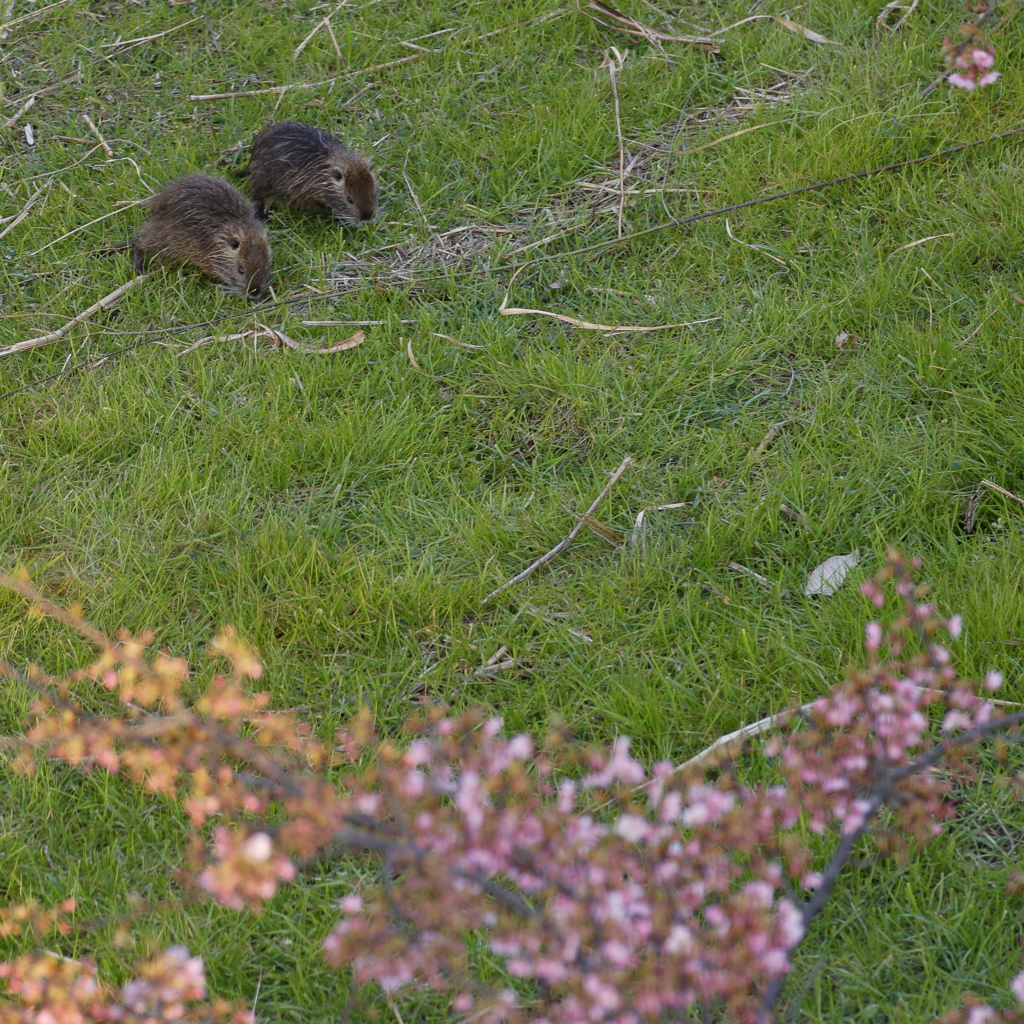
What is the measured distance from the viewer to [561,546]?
142 inches

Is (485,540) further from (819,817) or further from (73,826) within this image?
(819,817)

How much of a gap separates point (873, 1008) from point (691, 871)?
1003mm

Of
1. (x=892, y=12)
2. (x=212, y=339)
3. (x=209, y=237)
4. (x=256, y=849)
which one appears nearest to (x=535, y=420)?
(x=212, y=339)

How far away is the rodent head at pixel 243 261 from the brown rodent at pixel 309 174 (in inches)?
14.4

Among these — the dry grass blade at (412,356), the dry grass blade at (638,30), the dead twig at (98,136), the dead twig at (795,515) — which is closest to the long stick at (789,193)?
the dry grass blade at (412,356)

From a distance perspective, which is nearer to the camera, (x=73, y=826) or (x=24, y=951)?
(x=24, y=951)

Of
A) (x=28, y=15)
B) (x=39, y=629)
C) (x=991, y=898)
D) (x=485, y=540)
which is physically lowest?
(x=991, y=898)

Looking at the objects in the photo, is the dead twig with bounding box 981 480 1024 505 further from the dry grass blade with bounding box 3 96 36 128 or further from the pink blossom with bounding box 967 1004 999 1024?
the dry grass blade with bounding box 3 96 36 128

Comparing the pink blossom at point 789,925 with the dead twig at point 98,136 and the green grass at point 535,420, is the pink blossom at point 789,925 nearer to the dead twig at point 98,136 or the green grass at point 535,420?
the green grass at point 535,420

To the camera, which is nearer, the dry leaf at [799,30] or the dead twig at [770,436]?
the dead twig at [770,436]

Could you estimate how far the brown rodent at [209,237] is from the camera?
4668 millimetres

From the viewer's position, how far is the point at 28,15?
20.5 ft

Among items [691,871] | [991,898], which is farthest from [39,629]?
[991,898]

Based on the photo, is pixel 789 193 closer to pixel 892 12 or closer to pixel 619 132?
pixel 619 132
